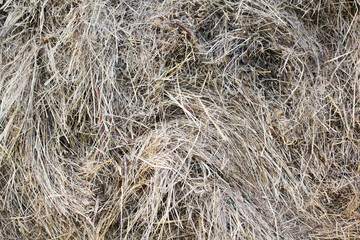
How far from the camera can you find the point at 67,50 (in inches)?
48.2

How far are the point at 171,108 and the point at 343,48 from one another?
0.75 metres

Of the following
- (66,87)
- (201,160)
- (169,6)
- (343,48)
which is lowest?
(201,160)

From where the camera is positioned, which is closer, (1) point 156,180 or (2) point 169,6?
(1) point 156,180

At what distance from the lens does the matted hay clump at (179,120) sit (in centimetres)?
113

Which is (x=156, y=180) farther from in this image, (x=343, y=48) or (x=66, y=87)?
(x=343, y=48)

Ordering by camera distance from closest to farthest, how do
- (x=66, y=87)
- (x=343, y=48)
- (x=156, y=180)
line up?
(x=156, y=180), (x=66, y=87), (x=343, y=48)

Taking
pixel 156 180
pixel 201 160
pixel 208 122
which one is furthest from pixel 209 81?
pixel 156 180

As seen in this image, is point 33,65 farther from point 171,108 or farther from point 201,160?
point 201,160

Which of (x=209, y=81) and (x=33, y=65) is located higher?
(x=33, y=65)

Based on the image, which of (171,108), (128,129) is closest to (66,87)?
(128,129)

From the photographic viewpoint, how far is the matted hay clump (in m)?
1.13

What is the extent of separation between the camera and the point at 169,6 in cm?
124

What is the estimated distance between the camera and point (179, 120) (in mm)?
1219

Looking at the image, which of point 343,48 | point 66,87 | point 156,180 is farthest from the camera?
point 343,48
